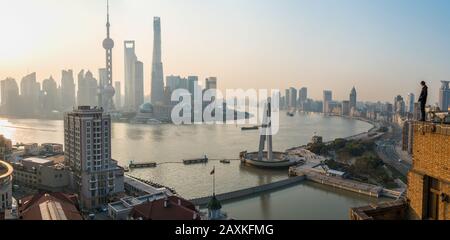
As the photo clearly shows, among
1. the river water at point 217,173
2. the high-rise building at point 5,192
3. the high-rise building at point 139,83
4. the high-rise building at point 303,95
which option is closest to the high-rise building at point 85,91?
the high-rise building at point 139,83

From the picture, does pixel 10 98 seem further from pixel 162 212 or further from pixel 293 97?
pixel 293 97

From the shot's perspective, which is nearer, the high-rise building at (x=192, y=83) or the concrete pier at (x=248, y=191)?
the concrete pier at (x=248, y=191)

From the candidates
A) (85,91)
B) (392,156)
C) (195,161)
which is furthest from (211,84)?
(195,161)

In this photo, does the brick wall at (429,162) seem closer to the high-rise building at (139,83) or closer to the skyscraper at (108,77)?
the skyscraper at (108,77)

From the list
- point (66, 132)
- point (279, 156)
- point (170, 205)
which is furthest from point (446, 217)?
point (279, 156)

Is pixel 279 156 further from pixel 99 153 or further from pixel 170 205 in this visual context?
pixel 170 205
